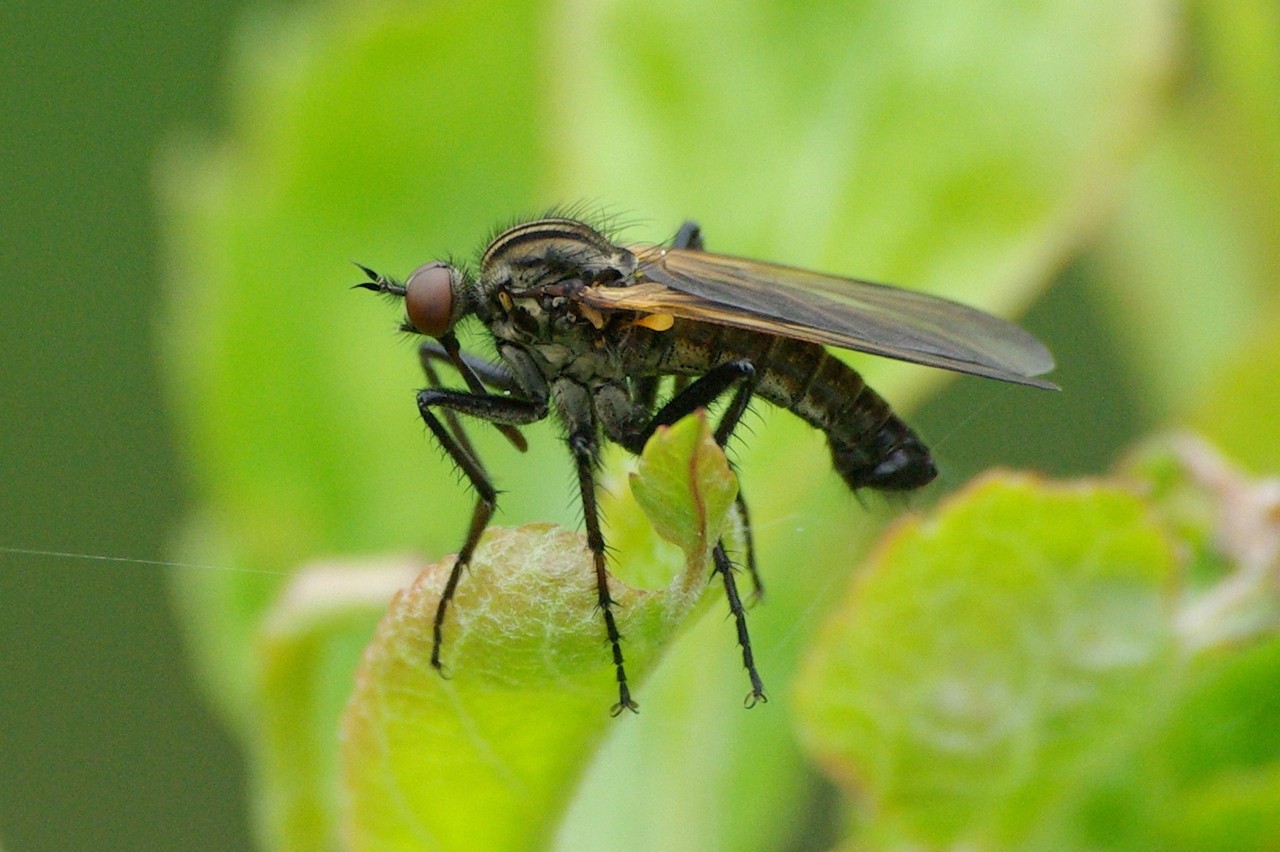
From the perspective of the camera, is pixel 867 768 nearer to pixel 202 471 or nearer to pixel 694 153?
pixel 694 153

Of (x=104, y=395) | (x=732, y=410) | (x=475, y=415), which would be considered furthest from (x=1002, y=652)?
(x=104, y=395)

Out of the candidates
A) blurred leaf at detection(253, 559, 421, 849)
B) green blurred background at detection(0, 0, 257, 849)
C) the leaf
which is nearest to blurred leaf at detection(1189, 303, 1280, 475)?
the leaf

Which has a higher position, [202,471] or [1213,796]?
[202,471]

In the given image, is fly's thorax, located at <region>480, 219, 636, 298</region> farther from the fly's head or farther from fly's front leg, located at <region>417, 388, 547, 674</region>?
fly's front leg, located at <region>417, 388, 547, 674</region>

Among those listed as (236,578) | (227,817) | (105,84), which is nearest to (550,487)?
(236,578)

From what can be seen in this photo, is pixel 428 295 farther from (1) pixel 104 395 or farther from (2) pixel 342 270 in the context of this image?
(1) pixel 104 395
